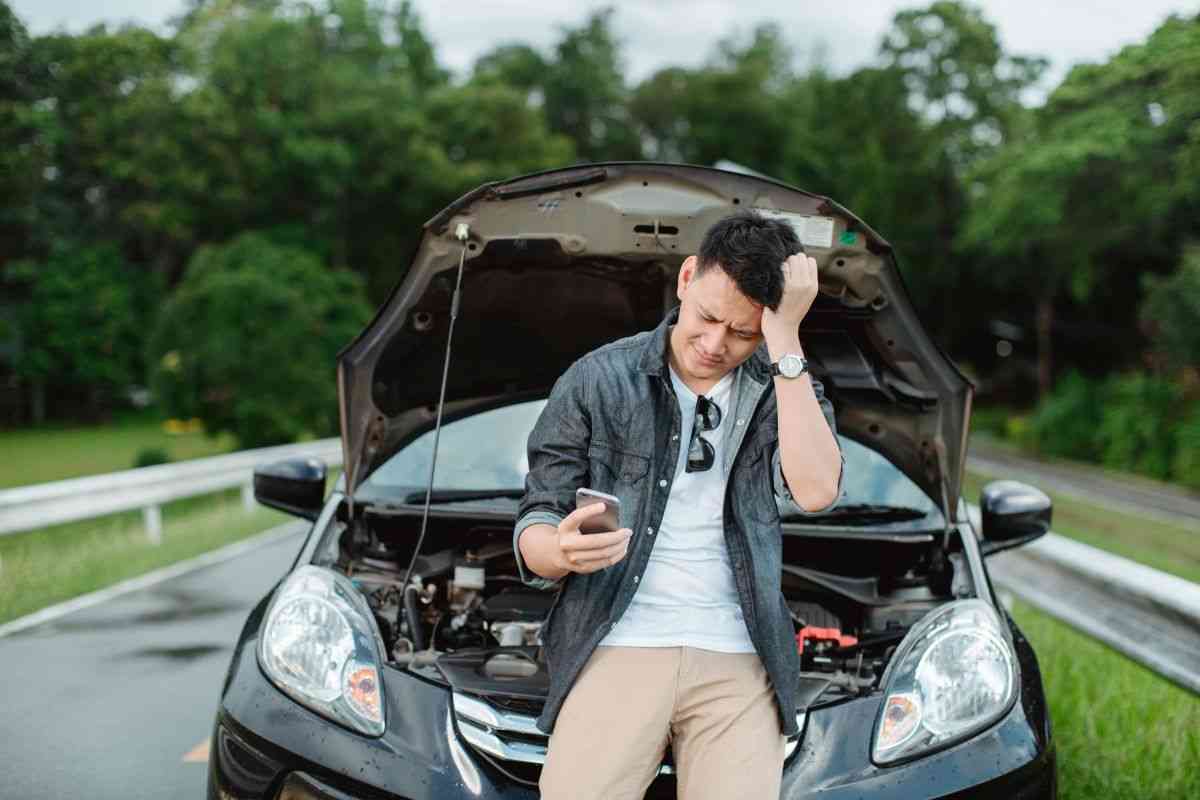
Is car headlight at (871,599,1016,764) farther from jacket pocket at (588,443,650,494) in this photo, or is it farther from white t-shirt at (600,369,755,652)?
jacket pocket at (588,443,650,494)

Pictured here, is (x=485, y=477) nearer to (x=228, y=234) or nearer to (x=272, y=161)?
(x=272, y=161)

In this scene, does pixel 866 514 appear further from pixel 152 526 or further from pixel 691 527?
pixel 152 526

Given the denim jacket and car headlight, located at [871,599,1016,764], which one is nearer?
the denim jacket

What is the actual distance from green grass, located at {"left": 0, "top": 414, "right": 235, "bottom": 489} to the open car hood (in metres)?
18.3

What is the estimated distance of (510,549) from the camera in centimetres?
394

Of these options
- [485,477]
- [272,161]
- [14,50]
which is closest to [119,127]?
[272,161]

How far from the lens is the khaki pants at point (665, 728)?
2.28 metres

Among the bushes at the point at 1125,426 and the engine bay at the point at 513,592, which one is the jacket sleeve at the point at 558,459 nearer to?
the engine bay at the point at 513,592

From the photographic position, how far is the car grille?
264cm

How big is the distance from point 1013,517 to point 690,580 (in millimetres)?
1822

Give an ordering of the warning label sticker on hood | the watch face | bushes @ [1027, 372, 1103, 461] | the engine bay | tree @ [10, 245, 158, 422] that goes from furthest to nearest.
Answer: tree @ [10, 245, 158, 422] < bushes @ [1027, 372, 1103, 461] < the engine bay < the warning label sticker on hood < the watch face

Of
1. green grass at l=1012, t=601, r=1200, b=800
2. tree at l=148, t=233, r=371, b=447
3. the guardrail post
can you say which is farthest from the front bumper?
tree at l=148, t=233, r=371, b=447

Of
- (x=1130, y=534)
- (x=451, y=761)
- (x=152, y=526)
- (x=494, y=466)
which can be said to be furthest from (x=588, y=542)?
(x=1130, y=534)

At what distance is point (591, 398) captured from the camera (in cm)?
240
